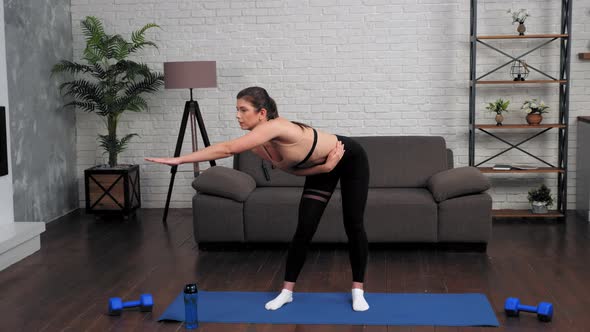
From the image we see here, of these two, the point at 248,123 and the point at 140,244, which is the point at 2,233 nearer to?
the point at 140,244

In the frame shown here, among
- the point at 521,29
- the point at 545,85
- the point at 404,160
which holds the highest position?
the point at 521,29

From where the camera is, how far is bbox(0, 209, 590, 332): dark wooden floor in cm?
374

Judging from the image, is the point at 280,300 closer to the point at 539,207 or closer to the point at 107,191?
the point at 107,191

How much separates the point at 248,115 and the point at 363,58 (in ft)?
10.3

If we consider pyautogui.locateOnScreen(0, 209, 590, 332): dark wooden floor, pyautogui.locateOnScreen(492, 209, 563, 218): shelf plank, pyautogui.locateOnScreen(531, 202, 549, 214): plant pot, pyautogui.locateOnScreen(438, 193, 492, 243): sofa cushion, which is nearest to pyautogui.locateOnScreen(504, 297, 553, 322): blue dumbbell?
Result: pyautogui.locateOnScreen(0, 209, 590, 332): dark wooden floor

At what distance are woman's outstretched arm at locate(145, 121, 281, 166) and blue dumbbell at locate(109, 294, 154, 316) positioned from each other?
1.00 m

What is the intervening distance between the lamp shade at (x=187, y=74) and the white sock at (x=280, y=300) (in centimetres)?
256

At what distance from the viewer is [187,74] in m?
5.96

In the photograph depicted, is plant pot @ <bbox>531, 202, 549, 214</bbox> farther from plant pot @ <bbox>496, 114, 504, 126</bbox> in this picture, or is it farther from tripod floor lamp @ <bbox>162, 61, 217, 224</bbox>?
tripod floor lamp @ <bbox>162, 61, 217, 224</bbox>

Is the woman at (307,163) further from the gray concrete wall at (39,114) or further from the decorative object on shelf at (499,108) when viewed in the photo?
the gray concrete wall at (39,114)

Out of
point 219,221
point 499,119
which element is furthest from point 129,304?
point 499,119

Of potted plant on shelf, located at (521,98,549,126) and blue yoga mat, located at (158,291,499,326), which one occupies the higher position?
potted plant on shelf, located at (521,98,549,126)

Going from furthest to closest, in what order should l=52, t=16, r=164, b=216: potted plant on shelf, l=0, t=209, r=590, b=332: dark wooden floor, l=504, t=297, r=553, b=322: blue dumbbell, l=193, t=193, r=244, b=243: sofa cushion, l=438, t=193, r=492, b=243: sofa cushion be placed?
l=52, t=16, r=164, b=216: potted plant on shelf < l=193, t=193, r=244, b=243: sofa cushion < l=438, t=193, r=492, b=243: sofa cushion < l=0, t=209, r=590, b=332: dark wooden floor < l=504, t=297, r=553, b=322: blue dumbbell

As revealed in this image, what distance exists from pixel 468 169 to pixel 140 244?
2.49 meters
